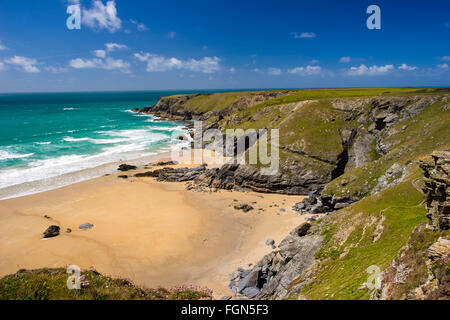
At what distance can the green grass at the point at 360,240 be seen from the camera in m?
14.3

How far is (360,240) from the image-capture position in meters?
19.1

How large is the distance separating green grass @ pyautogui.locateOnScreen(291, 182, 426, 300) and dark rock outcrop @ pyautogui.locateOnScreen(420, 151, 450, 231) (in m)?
3.01

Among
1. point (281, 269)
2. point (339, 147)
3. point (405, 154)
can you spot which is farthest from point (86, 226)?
point (339, 147)

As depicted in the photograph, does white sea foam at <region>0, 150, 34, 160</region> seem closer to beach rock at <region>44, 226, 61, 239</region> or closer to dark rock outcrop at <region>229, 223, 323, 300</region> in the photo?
beach rock at <region>44, 226, 61, 239</region>

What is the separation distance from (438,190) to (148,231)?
29.0 m

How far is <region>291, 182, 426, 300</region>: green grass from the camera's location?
1435 centimetres

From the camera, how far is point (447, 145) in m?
32.6

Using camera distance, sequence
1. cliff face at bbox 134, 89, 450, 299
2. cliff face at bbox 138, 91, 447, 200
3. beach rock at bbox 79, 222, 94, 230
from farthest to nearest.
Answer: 1. cliff face at bbox 138, 91, 447, 200
2. beach rock at bbox 79, 222, 94, 230
3. cliff face at bbox 134, 89, 450, 299

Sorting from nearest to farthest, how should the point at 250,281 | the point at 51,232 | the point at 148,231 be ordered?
1. the point at 250,281
2. the point at 51,232
3. the point at 148,231

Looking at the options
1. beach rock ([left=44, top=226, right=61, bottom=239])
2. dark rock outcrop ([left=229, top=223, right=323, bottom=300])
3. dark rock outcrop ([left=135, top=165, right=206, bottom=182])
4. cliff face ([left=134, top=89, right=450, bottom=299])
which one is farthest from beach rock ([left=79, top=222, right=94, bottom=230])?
cliff face ([left=134, top=89, right=450, bottom=299])

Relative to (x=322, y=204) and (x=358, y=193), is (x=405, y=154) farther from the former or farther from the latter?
(x=322, y=204)

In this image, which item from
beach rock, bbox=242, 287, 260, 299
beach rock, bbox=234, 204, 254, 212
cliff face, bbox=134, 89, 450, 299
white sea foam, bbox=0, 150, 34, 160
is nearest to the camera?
cliff face, bbox=134, 89, 450, 299
